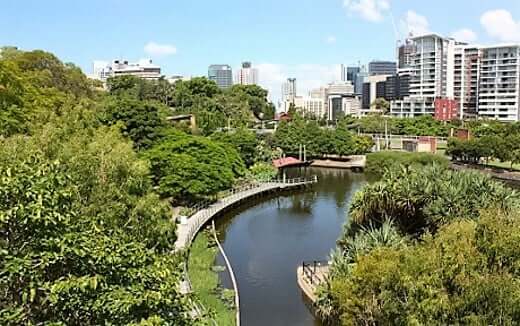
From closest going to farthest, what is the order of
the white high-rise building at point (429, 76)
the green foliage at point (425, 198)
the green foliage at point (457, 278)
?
the green foliage at point (457, 278), the green foliage at point (425, 198), the white high-rise building at point (429, 76)

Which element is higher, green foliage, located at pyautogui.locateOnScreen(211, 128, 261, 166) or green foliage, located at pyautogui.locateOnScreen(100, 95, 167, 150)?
green foliage, located at pyautogui.locateOnScreen(100, 95, 167, 150)

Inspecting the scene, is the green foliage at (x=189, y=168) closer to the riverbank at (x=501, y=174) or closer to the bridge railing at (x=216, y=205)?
the bridge railing at (x=216, y=205)

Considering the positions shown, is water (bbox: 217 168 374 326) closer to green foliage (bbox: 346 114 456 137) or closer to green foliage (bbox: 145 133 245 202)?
green foliage (bbox: 145 133 245 202)

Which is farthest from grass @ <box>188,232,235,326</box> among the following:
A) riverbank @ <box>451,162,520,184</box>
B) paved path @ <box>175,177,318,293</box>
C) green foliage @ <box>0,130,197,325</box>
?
riverbank @ <box>451,162,520,184</box>

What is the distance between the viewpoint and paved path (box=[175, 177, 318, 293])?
2438 centimetres

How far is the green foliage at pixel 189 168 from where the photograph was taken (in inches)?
1219

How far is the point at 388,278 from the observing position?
40.1 ft

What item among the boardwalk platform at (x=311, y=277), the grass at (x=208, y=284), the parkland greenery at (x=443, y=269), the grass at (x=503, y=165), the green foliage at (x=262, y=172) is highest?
the parkland greenery at (x=443, y=269)

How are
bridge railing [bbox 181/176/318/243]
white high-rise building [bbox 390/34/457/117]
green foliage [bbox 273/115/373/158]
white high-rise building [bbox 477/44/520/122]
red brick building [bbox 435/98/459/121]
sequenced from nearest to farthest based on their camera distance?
bridge railing [bbox 181/176/318/243] → green foliage [bbox 273/115/373/158] → white high-rise building [bbox 477/44/520/122] → red brick building [bbox 435/98/459/121] → white high-rise building [bbox 390/34/457/117]

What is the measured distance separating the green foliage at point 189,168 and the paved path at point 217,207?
3.78 feet

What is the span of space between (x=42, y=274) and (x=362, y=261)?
28.7 feet

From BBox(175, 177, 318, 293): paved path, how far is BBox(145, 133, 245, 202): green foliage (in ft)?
3.78

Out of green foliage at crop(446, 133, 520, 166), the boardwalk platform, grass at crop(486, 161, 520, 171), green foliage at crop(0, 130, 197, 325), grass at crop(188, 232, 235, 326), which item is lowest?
grass at crop(486, 161, 520, 171)

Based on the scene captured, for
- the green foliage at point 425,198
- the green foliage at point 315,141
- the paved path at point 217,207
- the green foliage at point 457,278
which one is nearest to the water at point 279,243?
the paved path at point 217,207
